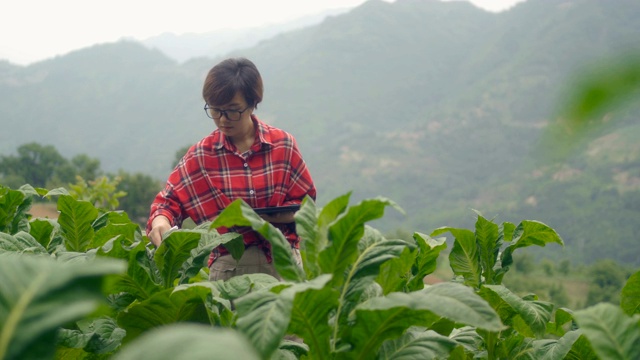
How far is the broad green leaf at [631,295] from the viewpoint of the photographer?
1.84m

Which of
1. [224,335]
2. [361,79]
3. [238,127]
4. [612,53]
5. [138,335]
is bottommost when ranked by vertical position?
[361,79]

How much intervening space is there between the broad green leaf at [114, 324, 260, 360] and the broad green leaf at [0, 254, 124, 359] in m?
0.11

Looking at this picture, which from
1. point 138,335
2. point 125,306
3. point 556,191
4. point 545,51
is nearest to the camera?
point 138,335

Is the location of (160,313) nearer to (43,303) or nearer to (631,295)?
(43,303)

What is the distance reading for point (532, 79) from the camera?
115688mm

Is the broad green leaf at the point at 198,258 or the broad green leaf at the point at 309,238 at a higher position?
the broad green leaf at the point at 309,238

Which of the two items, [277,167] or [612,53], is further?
[277,167]

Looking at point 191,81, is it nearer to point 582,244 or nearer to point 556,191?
point 556,191

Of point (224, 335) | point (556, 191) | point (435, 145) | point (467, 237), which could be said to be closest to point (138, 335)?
point (467, 237)

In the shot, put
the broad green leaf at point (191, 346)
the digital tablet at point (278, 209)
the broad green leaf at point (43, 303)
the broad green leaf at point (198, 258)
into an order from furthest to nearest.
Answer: the digital tablet at point (278, 209) < the broad green leaf at point (198, 258) < the broad green leaf at point (43, 303) < the broad green leaf at point (191, 346)

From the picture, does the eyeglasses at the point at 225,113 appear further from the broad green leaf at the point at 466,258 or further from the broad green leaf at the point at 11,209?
the broad green leaf at the point at 466,258

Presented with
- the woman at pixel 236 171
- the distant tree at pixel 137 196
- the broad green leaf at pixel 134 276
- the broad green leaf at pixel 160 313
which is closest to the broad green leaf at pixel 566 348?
the broad green leaf at pixel 160 313

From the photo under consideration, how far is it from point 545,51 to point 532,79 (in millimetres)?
4922

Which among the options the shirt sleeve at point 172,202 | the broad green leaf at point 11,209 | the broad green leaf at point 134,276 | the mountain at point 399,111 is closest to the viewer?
the broad green leaf at point 134,276
